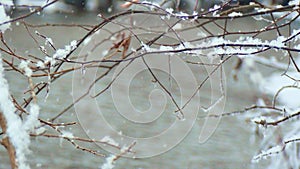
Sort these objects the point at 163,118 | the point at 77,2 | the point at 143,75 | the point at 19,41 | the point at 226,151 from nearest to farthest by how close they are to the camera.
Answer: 1. the point at 226,151
2. the point at 163,118
3. the point at 143,75
4. the point at 19,41
5. the point at 77,2

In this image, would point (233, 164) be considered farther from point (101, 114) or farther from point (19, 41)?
point (19, 41)

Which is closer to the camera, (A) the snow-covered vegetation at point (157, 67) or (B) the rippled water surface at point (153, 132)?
(A) the snow-covered vegetation at point (157, 67)

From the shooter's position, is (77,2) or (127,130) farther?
(77,2)

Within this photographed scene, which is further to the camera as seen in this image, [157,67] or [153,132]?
[157,67]

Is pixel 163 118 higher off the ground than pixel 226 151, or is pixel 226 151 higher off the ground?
pixel 163 118

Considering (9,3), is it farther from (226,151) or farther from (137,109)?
(137,109)

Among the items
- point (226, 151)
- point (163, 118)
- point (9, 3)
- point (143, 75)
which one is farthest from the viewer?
point (143, 75)

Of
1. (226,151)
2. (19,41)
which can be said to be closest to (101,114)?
(226,151)

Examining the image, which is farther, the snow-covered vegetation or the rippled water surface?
the rippled water surface

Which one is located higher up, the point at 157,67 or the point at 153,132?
the point at 157,67

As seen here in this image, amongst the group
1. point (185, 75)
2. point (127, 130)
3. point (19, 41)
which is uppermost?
point (19, 41)
